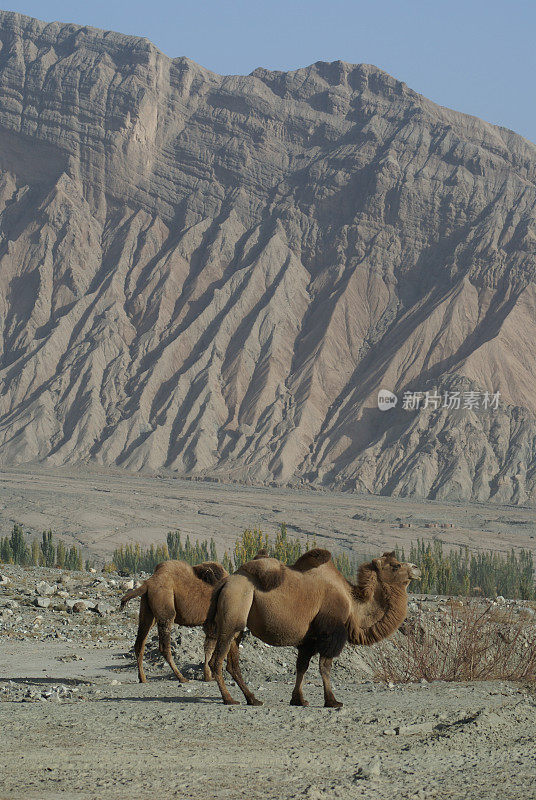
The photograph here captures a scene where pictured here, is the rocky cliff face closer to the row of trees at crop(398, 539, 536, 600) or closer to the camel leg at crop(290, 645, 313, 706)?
the row of trees at crop(398, 539, 536, 600)

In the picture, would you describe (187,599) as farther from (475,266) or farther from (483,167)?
(483,167)

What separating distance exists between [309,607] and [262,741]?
1891 millimetres

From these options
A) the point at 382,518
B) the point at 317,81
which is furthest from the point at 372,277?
the point at 382,518

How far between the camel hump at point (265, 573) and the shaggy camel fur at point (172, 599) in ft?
8.75

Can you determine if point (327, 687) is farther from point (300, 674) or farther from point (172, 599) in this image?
point (172, 599)

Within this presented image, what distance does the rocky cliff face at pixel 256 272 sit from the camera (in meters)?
111

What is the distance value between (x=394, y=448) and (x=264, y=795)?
102m

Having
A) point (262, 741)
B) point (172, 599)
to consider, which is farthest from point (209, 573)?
point (262, 741)

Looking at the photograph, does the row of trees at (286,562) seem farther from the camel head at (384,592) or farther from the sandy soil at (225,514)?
the camel head at (384,592)

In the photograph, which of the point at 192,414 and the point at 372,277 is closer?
the point at 192,414

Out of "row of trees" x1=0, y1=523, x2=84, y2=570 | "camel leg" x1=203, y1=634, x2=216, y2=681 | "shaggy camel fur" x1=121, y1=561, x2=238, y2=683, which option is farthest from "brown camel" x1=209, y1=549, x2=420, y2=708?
"row of trees" x1=0, y1=523, x2=84, y2=570

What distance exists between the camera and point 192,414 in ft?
380

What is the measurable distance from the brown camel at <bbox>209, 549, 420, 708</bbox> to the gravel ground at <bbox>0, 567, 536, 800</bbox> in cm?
65

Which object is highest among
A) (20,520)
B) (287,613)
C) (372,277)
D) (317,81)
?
(317,81)
